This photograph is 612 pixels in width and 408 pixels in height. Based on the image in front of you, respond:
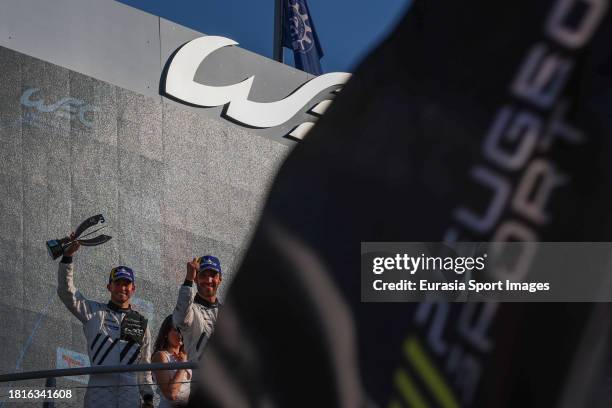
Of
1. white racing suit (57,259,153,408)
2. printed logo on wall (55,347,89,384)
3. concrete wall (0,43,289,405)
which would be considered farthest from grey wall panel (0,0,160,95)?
white racing suit (57,259,153,408)

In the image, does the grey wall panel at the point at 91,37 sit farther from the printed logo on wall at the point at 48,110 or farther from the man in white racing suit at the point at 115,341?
the man in white racing suit at the point at 115,341

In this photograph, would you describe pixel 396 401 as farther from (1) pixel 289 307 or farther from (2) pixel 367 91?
(2) pixel 367 91

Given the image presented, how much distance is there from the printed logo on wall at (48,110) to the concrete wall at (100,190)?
0.01 meters

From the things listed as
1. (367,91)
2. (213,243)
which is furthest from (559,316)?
(213,243)

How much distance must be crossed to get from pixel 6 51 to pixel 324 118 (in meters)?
11.8

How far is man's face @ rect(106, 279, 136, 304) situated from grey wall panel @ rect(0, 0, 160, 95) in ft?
19.5

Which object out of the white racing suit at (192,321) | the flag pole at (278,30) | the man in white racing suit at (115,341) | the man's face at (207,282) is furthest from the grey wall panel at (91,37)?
the white racing suit at (192,321)

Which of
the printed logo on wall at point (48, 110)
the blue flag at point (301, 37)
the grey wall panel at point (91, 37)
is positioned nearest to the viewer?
the printed logo on wall at point (48, 110)

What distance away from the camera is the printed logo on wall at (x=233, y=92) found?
14273mm

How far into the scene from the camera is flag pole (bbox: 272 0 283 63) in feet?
61.9

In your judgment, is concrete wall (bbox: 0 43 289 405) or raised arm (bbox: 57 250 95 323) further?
concrete wall (bbox: 0 43 289 405)

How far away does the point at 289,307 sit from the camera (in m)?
0.98

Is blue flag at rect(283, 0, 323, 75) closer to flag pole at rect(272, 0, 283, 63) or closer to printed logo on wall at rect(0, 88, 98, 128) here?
flag pole at rect(272, 0, 283, 63)

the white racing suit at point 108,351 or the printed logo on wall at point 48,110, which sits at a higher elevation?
the printed logo on wall at point 48,110
